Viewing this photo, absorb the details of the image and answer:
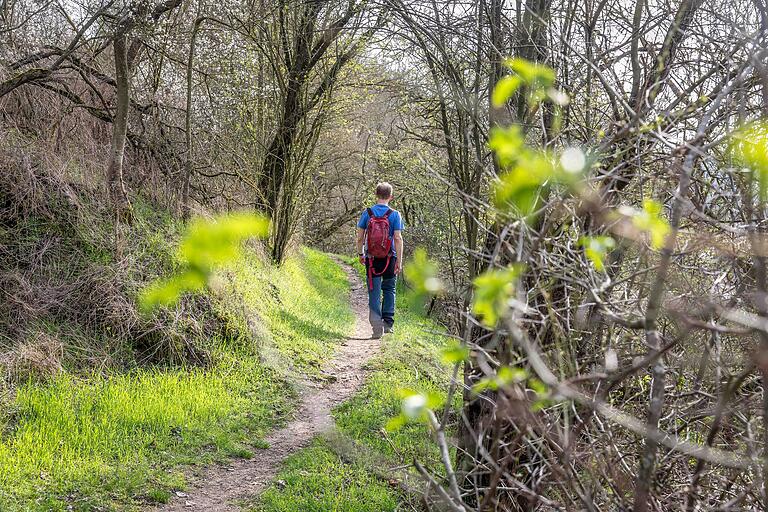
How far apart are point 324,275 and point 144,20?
10.3m

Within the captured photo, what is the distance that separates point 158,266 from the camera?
8.18 m


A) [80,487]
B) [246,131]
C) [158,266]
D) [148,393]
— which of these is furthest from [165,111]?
[80,487]

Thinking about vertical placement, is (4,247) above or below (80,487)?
above

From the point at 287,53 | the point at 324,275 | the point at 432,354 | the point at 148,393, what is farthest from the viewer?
the point at 324,275

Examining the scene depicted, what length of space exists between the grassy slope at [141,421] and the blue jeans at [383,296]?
123 cm

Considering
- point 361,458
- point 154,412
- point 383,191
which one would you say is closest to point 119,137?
point 383,191

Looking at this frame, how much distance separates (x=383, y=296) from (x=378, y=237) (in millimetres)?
1181

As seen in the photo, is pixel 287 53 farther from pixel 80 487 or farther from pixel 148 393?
pixel 80 487

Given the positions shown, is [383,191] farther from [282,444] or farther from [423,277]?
[423,277]

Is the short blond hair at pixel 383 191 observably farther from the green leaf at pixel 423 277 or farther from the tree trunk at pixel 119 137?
the green leaf at pixel 423 277

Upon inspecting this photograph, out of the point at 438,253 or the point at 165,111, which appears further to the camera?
the point at 438,253

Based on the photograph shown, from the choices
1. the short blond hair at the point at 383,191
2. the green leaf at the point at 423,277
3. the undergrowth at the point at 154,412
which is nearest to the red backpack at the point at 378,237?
the short blond hair at the point at 383,191

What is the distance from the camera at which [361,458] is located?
589cm

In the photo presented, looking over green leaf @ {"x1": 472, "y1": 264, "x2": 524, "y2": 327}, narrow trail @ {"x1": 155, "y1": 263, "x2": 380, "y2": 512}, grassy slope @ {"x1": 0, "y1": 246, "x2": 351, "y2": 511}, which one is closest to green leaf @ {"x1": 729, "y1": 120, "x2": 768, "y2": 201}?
green leaf @ {"x1": 472, "y1": 264, "x2": 524, "y2": 327}
